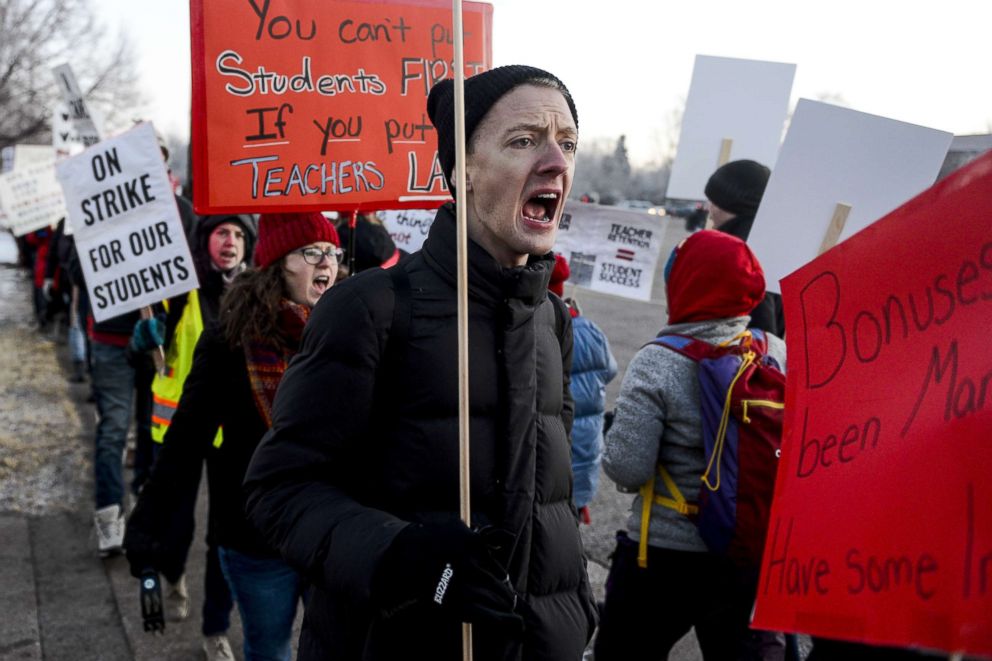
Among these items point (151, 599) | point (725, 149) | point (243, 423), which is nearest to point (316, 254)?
point (243, 423)

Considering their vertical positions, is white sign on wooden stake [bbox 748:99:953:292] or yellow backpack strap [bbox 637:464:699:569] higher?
white sign on wooden stake [bbox 748:99:953:292]

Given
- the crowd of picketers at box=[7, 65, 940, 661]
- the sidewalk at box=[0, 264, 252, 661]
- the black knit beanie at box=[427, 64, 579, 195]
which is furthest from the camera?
the sidewalk at box=[0, 264, 252, 661]

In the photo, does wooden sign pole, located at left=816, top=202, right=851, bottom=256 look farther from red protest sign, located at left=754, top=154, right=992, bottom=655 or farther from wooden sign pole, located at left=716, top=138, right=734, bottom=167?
wooden sign pole, located at left=716, top=138, right=734, bottom=167

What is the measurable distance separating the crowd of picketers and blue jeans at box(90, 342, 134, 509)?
2348 mm

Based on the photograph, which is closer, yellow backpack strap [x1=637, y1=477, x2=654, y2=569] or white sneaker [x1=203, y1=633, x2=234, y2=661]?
yellow backpack strap [x1=637, y1=477, x2=654, y2=569]

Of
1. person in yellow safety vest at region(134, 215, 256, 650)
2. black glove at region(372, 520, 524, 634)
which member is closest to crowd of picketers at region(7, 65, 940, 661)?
black glove at region(372, 520, 524, 634)

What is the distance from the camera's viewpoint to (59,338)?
41.1 feet

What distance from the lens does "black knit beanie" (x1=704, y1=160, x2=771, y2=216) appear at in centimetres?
424

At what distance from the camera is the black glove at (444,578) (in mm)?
1482

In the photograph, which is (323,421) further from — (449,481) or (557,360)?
(557,360)

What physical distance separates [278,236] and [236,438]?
0.74 m

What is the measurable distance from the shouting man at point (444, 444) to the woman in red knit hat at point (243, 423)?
1.09 metres

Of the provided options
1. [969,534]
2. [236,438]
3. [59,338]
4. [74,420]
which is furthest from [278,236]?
[59,338]

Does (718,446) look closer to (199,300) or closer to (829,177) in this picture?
(829,177)
